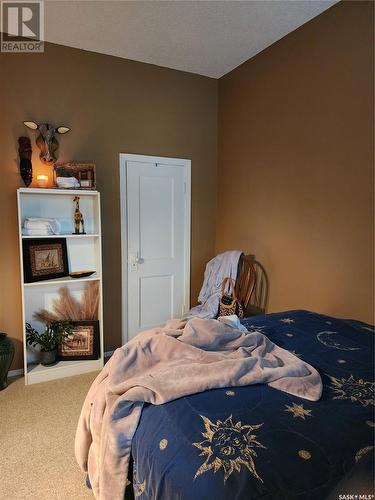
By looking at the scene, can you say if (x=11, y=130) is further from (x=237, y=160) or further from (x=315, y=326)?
(x=315, y=326)

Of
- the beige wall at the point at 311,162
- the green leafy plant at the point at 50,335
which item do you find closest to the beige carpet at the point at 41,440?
the green leafy plant at the point at 50,335

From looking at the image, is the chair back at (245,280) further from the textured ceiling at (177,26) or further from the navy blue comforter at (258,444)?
the textured ceiling at (177,26)

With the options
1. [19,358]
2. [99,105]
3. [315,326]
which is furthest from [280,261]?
[19,358]

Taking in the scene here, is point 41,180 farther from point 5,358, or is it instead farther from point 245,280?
point 245,280

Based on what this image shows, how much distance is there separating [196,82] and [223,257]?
6.39 feet

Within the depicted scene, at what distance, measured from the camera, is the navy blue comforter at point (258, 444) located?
0.86 m

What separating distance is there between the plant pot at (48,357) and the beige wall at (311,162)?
2.04 metres

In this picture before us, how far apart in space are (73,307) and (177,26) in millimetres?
2606

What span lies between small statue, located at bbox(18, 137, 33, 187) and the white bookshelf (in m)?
0.16

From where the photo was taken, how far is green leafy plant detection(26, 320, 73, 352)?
293 centimetres

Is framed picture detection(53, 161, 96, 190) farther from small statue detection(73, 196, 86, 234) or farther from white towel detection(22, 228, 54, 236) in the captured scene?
white towel detection(22, 228, 54, 236)

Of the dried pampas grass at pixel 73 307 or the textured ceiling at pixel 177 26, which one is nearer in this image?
the textured ceiling at pixel 177 26

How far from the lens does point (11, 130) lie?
2.84 meters

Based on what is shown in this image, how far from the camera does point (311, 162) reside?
2631mm
